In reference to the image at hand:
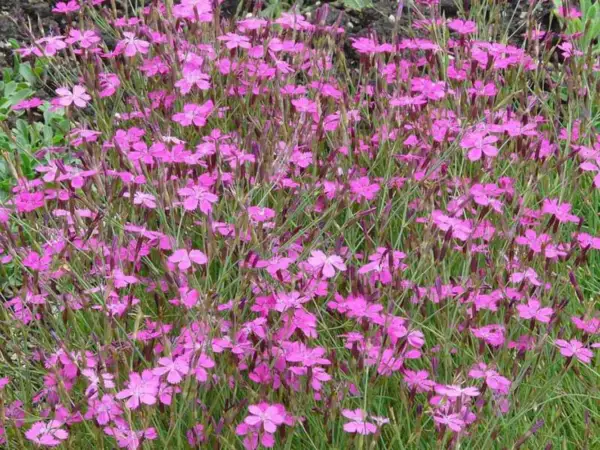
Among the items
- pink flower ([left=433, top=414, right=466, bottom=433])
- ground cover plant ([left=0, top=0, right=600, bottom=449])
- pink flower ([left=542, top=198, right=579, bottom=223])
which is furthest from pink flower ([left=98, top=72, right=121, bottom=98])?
pink flower ([left=433, top=414, right=466, bottom=433])

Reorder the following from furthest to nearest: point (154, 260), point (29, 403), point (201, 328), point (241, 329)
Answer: point (154, 260), point (29, 403), point (241, 329), point (201, 328)

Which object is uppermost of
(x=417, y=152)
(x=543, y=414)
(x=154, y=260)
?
(x=417, y=152)

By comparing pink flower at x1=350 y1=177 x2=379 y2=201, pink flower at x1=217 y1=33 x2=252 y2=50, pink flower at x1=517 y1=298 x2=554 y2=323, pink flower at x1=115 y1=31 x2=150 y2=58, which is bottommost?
pink flower at x1=517 y1=298 x2=554 y2=323

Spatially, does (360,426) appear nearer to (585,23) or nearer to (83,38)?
(83,38)

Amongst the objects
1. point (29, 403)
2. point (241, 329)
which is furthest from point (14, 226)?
point (241, 329)

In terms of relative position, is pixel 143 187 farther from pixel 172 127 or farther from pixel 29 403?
pixel 29 403

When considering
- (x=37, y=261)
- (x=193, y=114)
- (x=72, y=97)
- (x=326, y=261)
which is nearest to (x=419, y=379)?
(x=326, y=261)

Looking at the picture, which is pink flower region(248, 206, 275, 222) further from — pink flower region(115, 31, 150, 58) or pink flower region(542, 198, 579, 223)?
pink flower region(115, 31, 150, 58)
